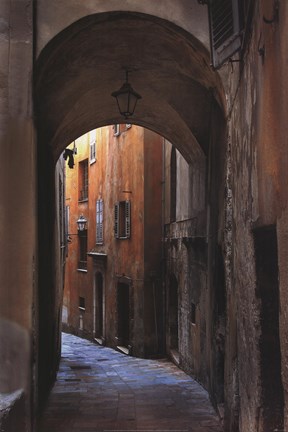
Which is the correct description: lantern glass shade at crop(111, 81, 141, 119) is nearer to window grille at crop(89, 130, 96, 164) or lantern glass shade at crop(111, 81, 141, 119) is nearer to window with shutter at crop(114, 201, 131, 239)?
window with shutter at crop(114, 201, 131, 239)

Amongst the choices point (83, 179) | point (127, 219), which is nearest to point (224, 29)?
point (127, 219)

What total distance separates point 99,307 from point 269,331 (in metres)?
16.0

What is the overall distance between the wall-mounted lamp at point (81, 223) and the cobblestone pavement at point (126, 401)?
10.2 meters

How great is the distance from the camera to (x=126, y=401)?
27.8ft

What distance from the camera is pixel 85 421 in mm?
7199

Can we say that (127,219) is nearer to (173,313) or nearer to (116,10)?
(173,313)

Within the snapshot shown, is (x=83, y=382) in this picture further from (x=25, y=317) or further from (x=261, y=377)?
(x=261, y=377)

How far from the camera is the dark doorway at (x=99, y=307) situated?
781 inches

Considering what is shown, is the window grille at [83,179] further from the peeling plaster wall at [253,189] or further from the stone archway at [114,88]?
the peeling plaster wall at [253,189]

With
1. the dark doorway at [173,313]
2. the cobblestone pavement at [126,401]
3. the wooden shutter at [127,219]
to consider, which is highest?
the wooden shutter at [127,219]

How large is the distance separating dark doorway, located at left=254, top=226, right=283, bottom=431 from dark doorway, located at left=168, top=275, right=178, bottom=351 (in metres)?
9.13

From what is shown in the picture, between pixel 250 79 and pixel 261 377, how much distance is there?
2646mm

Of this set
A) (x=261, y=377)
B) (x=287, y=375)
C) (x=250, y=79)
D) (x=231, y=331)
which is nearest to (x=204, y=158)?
(x=231, y=331)

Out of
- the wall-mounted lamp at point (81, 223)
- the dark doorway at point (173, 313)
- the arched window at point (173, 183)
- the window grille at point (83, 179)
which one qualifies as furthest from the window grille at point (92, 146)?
the dark doorway at point (173, 313)
